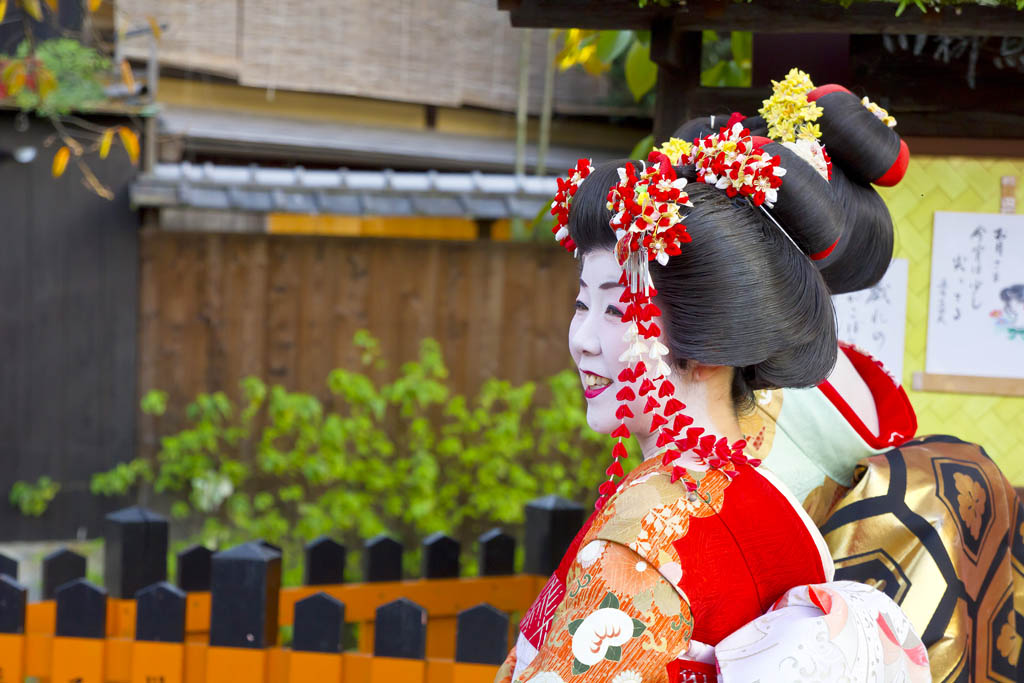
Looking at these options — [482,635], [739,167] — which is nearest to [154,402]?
[482,635]

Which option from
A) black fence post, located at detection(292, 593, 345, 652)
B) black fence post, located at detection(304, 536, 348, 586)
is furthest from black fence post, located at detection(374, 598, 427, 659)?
black fence post, located at detection(304, 536, 348, 586)

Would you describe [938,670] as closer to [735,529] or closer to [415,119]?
[735,529]

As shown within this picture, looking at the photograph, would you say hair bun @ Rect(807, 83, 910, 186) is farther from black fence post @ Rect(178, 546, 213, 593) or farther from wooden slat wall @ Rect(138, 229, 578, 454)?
wooden slat wall @ Rect(138, 229, 578, 454)

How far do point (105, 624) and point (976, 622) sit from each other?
83.9 inches

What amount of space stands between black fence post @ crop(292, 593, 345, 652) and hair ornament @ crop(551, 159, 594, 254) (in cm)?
136

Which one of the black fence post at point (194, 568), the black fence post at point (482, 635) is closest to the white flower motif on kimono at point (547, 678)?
the black fence post at point (482, 635)

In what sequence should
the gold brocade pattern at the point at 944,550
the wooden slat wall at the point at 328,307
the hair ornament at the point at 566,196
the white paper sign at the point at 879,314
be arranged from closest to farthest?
the hair ornament at the point at 566,196
the gold brocade pattern at the point at 944,550
the white paper sign at the point at 879,314
the wooden slat wall at the point at 328,307

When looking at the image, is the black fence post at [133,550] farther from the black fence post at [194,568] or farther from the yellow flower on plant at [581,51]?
Answer: the yellow flower on plant at [581,51]

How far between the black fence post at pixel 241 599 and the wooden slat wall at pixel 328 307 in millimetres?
3402

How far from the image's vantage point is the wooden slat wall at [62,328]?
5699 millimetres

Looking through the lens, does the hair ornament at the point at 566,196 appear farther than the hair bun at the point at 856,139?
No

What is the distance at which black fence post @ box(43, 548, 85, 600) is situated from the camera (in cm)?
311

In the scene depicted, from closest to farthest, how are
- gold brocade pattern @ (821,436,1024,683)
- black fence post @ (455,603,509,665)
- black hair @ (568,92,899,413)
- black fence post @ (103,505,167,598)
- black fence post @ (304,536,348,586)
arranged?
1. black hair @ (568,92,899,413)
2. gold brocade pattern @ (821,436,1024,683)
3. black fence post @ (455,603,509,665)
4. black fence post @ (103,505,167,598)
5. black fence post @ (304,536,348,586)

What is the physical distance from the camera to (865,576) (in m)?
1.67
